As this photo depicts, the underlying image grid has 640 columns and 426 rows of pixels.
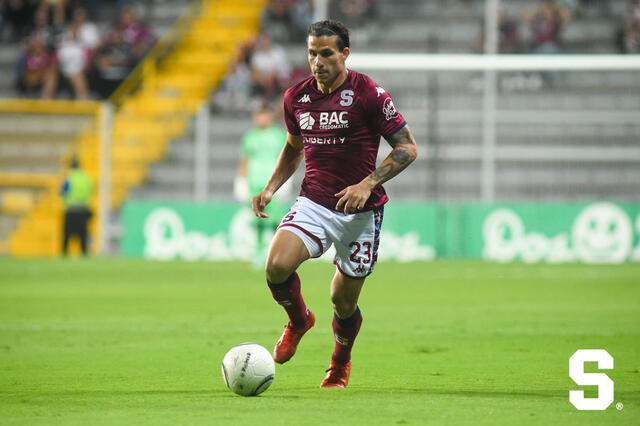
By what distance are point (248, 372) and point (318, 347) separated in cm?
276

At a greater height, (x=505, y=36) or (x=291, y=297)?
(x=505, y=36)

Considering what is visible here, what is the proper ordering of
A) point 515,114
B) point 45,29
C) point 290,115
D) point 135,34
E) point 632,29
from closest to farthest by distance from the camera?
point 290,115
point 632,29
point 515,114
point 135,34
point 45,29

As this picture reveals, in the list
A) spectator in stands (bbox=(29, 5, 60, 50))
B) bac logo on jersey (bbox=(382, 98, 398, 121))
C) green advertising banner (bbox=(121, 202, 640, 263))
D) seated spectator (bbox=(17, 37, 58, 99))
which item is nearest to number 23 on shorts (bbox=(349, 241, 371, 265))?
bac logo on jersey (bbox=(382, 98, 398, 121))

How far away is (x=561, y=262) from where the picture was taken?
20.7 m

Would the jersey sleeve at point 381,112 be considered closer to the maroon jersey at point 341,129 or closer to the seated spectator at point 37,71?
the maroon jersey at point 341,129

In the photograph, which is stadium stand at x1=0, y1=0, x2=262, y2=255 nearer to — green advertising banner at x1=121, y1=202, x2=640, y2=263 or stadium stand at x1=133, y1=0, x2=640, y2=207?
green advertising banner at x1=121, y1=202, x2=640, y2=263

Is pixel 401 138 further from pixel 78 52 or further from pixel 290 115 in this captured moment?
pixel 78 52

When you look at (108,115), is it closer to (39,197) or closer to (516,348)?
(39,197)

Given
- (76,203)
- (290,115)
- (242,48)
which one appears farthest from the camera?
(242,48)

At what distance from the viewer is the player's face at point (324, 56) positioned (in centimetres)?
707

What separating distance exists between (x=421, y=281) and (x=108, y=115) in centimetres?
980

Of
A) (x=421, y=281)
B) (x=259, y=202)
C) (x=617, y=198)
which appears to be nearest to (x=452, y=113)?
(x=617, y=198)

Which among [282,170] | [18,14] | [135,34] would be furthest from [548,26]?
[282,170]

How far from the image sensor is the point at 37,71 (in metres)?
26.7
